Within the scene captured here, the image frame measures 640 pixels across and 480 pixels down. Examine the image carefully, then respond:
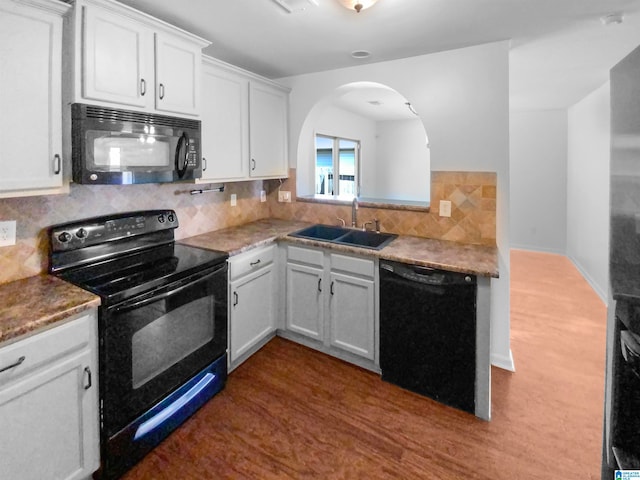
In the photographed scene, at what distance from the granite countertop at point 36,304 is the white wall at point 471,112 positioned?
8.07 feet

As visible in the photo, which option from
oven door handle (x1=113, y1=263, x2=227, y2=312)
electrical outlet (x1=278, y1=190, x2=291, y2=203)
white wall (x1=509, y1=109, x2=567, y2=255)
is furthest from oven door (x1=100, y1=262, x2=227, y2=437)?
white wall (x1=509, y1=109, x2=567, y2=255)

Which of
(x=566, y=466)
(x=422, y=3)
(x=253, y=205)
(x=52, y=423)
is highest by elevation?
(x=422, y=3)

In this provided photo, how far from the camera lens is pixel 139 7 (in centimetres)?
197

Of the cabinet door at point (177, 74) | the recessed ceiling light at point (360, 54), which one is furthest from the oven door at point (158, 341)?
the recessed ceiling light at point (360, 54)

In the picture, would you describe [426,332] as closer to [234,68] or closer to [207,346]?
[207,346]

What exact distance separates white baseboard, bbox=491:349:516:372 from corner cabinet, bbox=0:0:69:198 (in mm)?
2999

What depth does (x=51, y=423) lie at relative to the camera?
1419 millimetres

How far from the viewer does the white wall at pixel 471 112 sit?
97.5 inches

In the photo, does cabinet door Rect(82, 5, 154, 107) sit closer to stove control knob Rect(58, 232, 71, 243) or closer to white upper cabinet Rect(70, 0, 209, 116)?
white upper cabinet Rect(70, 0, 209, 116)

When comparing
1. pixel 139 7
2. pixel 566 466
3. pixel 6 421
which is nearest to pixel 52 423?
pixel 6 421

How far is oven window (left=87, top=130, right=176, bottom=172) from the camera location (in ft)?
5.73

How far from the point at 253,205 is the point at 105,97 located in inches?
70.5

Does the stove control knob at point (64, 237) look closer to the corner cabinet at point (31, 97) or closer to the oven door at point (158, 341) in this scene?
the corner cabinet at point (31, 97)

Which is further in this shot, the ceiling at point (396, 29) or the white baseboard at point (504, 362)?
the white baseboard at point (504, 362)
